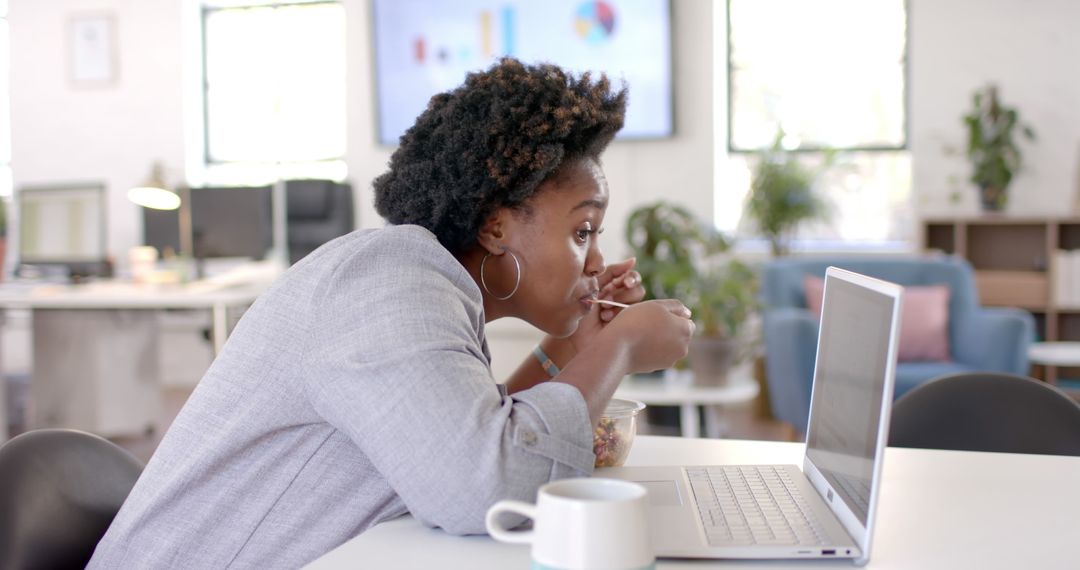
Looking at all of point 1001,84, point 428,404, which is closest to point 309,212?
point 1001,84

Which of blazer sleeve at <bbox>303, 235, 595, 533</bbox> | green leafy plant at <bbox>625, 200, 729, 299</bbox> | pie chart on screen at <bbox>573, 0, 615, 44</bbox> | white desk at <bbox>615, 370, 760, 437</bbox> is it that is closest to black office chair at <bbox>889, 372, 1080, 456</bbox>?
blazer sleeve at <bbox>303, 235, 595, 533</bbox>

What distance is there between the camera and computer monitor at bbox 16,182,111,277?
14.6 ft

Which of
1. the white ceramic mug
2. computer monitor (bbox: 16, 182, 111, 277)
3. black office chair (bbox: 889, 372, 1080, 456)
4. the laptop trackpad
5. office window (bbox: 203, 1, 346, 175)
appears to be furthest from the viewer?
office window (bbox: 203, 1, 346, 175)

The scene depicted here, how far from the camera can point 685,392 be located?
3.05 meters

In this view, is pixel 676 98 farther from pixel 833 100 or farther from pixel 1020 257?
pixel 1020 257

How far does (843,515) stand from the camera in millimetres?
898

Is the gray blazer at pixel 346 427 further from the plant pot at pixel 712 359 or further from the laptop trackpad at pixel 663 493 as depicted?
the plant pot at pixel 712 359

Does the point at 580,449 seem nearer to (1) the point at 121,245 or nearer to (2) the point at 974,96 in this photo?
(2) the point at 974,96

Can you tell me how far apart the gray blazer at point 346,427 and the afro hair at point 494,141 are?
0.36ft

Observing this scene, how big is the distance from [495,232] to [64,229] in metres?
3.94

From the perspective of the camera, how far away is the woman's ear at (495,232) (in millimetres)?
1165

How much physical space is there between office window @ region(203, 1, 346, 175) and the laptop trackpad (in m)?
5.52

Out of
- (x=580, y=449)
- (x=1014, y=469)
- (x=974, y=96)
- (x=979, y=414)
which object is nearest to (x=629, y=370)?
(x=580, y=449)

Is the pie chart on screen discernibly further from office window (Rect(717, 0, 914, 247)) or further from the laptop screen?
the laptop screen
